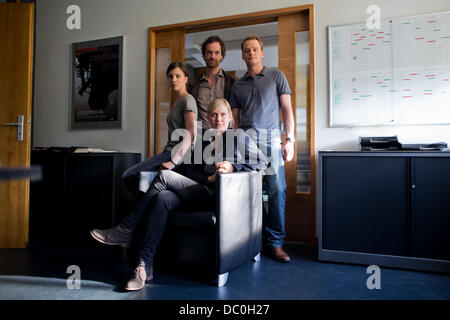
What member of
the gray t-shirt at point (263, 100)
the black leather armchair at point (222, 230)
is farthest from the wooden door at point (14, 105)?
the gray t-shirt at point (263, 100)

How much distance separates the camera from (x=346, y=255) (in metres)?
2.14

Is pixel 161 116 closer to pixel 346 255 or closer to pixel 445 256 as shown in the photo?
pixel 346 255

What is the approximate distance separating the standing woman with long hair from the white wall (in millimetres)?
913

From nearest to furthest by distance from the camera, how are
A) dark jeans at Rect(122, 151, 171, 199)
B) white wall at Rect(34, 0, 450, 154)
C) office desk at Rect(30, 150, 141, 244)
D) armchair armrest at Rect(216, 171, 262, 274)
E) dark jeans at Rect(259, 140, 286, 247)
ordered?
Result: armchair armrest at Rect(216, 171, 262, 274), dark jeans at Rect(122, 151, 171, 199), dark jeans at Rect(259, 140, 286, 247), white wall at Rect(34, 0, 450, 154), office desk at Rect(30, 150, 141, 244)

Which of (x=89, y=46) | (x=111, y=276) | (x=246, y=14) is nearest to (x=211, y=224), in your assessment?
(x=111, y=276)

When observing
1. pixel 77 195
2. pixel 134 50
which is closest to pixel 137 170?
pixel 77 195

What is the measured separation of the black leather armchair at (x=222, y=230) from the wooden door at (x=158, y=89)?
1460mm

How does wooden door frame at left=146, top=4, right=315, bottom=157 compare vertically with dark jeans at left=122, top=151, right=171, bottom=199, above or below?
above

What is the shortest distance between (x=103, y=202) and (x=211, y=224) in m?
1.52

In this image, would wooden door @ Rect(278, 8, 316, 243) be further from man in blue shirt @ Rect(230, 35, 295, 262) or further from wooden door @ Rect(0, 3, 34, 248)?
wooden door @ Rect(0, 3, 34, 248)

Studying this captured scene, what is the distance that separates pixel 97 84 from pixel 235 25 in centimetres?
164

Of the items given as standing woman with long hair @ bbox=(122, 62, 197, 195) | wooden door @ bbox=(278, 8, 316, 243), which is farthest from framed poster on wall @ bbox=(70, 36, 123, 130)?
wooden door @ bbox=(278, 8, 316, 243)

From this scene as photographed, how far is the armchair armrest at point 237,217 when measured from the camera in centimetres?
165

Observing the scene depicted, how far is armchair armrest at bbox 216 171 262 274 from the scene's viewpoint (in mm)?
1652
